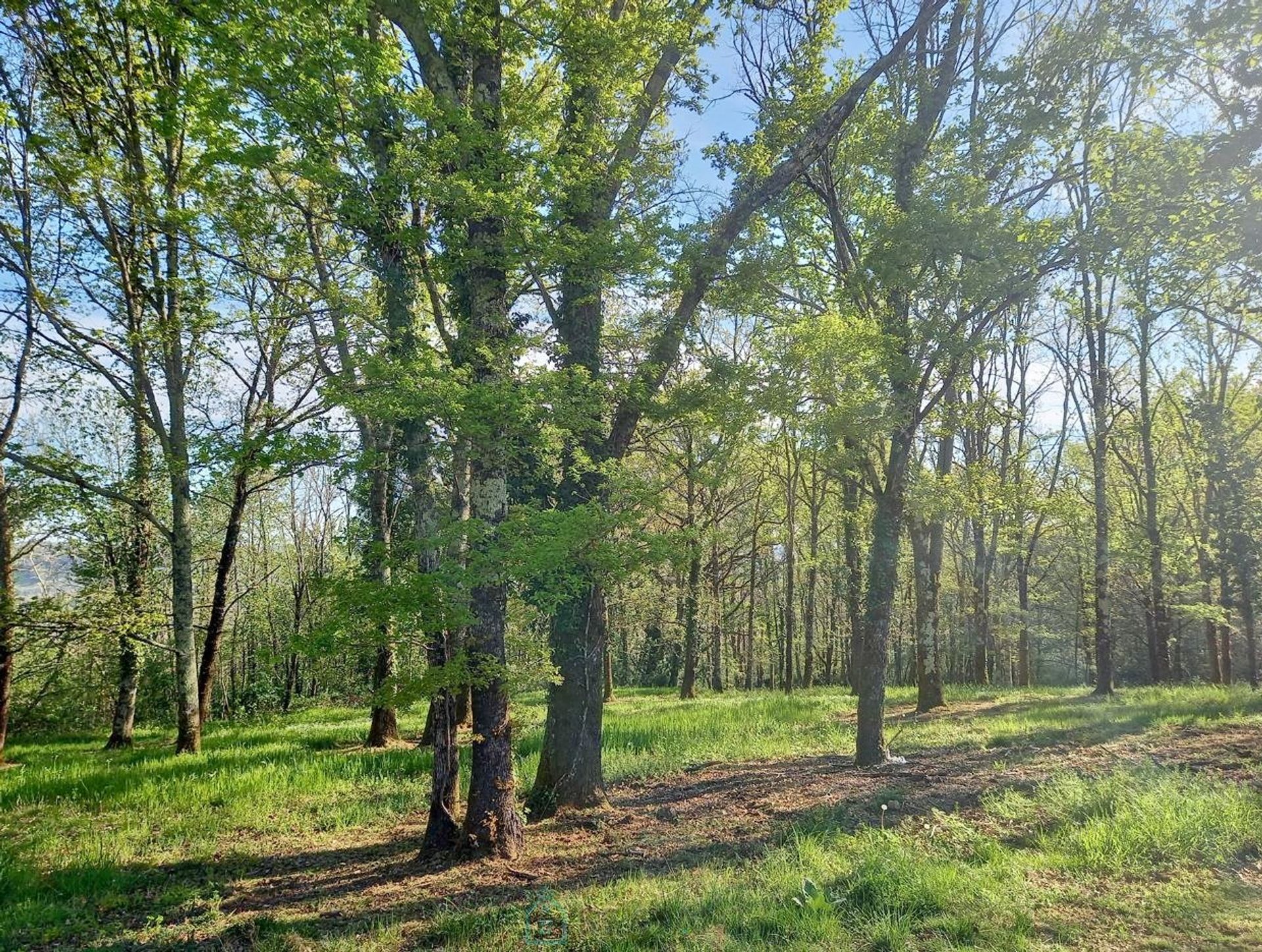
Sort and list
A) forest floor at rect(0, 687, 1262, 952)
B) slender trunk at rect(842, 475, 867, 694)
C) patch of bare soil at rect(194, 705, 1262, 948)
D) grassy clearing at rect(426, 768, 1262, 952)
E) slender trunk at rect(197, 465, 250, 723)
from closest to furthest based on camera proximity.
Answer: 1. grassy clearing at rect(426, 768, 1262, 952)
2. forest floor at rect(0, 687, 1262, 952)
3. patch of bare soil at rect(194, 705, 1262, 948)
4. slender trunk at rect(197, 465, 250, 723)
5. slender trunk at rect(842, 475, 867, 694)

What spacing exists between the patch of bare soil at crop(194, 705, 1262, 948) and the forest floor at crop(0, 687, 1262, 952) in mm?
40

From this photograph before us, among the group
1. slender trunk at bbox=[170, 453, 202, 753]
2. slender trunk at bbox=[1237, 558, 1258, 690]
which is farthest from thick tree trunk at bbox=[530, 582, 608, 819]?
slender trunk at bbox=[1237, 558, 1258, 690]

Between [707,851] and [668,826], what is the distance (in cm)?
100

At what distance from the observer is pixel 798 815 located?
265 inches

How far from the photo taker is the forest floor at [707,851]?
4309 millimetres

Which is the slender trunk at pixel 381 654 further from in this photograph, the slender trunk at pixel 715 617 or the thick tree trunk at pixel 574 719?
the slender trunk at pixel 715 617

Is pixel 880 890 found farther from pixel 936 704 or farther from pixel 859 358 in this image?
pixel 936 704

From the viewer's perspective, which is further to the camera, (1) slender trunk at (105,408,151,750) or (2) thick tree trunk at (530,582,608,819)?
(1) slender trunk at (105,408,151,750)

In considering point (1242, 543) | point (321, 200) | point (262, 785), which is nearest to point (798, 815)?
point (262, 785)

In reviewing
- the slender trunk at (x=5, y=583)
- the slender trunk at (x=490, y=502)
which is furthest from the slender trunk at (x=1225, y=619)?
the slender trunk at (x=5, y=583)

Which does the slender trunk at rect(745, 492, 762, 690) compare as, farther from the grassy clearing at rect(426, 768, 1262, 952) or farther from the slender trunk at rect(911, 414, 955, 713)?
the grassy clearing at rect(426, 768, 1262, 952)

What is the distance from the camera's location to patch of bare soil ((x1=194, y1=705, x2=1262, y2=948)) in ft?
18.1

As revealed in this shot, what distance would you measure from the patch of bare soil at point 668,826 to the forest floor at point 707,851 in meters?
0.04

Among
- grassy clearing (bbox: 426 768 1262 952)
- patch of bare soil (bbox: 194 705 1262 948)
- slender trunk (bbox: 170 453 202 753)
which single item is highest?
slender trunk (bbox: 170 453 202 753)
